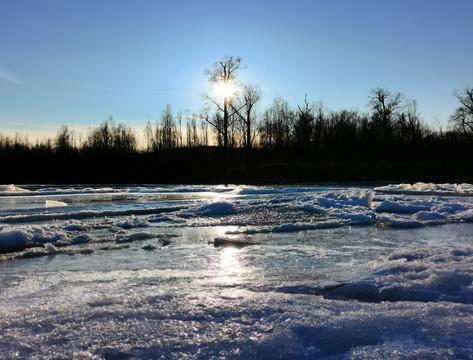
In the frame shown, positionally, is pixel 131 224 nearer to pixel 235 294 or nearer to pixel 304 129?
pixel 235 294

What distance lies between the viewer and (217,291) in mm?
3984

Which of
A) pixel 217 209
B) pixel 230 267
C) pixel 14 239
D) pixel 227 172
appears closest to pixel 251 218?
pixel 217 209

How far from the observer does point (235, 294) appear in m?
A: 3.87

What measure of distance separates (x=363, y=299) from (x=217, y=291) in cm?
141

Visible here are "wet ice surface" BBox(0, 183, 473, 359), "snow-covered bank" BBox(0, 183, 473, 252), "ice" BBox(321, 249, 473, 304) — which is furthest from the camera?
"snow-covered bank" BBox(0, 183, 473, 252)

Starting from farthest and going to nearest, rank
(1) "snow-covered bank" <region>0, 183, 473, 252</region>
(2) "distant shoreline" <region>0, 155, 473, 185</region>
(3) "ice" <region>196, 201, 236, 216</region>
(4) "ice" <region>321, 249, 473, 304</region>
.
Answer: (2) "distant shoreline" <region>0, 155, 473, 185</region>
(3) "ice" <region>196, 201, 236, 216</region>
(1) "snow-covered bank" <region>0, 183, 473, 252</region>
(4) "ice" <region>321, 249, 473, 304</region>

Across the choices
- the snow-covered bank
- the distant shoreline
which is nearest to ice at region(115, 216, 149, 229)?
the snow-covered bank

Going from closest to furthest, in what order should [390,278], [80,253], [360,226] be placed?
[390,278]
[80,253]
[360,226]

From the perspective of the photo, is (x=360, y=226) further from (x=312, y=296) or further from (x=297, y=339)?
(x=297, y=339)

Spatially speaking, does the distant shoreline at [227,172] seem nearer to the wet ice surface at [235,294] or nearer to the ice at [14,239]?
the wet ice surface at [235,294]

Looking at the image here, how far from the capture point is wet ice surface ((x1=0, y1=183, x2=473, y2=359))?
8.88ft

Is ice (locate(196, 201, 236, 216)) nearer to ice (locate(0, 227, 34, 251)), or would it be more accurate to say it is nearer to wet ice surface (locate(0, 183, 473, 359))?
wet ice surface (locate(0, 183, 473, 359))

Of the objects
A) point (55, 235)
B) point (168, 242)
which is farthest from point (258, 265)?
point (55, 235)

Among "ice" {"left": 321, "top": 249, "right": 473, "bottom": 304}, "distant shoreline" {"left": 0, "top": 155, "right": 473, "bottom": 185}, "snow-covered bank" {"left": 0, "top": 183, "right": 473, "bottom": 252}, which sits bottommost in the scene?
"ice" {"left": 321, "top": 249, "right": 473, "bottom": 304}
